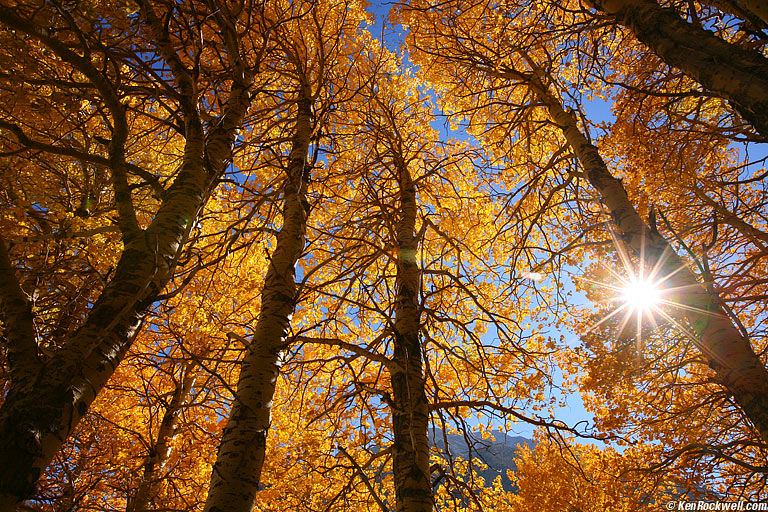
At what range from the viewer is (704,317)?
2754 mm

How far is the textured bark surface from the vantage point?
95 cm

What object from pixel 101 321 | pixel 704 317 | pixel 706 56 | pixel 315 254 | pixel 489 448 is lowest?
pixel 101 321

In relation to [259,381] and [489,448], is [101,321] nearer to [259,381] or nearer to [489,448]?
[259,381]

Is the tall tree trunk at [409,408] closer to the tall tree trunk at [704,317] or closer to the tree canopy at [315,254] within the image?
the tree canopy at [315,254]

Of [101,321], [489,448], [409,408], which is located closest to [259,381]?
[101,321]

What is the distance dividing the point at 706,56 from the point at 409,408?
284cm

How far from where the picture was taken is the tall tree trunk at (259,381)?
1352mm

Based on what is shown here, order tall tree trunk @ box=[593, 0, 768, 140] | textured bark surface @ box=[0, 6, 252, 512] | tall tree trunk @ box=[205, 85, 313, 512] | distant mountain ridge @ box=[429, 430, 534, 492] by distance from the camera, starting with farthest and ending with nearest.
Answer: distant mountain ridge @ box=[429, 430, 534, 492], tall tree trunk @ box=[593, 0, 768, 140], tall tree trunk @ box=[205, 85, 313, 512], textured bark surface @ box=[0, 6, 252, 512]

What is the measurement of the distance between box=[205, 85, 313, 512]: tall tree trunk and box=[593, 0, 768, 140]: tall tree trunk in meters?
2.61

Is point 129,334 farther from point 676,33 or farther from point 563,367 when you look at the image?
point 563,367

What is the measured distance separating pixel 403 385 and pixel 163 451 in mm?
4276

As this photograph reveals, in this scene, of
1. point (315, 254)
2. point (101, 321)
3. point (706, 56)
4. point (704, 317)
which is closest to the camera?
point (101, 321)

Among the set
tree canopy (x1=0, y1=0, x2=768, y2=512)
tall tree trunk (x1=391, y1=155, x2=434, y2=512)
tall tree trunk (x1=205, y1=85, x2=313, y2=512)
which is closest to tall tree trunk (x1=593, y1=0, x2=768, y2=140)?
tree canopy (x1=0, y1=0, x2=768, y2=512)

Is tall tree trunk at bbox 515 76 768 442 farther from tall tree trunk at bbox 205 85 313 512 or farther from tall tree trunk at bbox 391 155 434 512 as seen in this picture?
tall tree trunk at bbox 205 85 313 512
